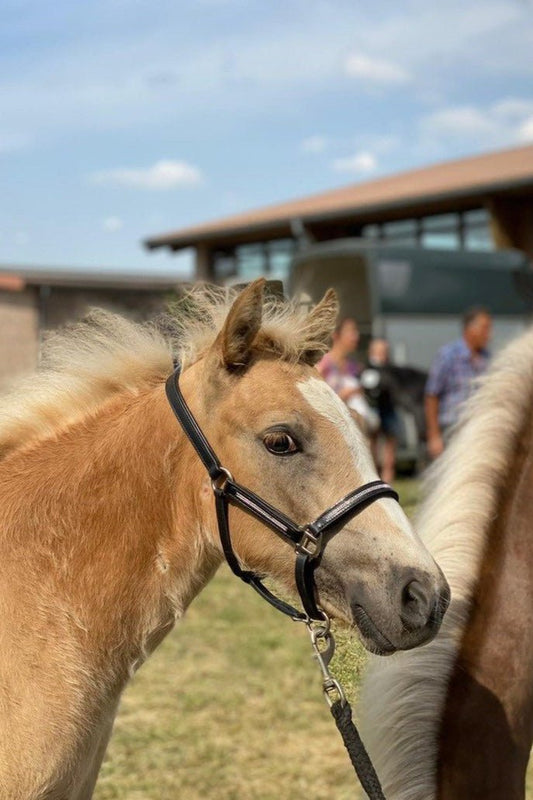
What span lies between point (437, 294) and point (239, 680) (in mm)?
8096

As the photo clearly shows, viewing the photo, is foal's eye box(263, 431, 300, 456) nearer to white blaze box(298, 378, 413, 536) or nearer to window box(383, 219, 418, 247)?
white blaze box(298, 378, 413, 536)

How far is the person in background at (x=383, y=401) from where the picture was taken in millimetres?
11062

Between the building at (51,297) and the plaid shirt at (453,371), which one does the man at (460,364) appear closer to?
the plaid shirt at (453,371)

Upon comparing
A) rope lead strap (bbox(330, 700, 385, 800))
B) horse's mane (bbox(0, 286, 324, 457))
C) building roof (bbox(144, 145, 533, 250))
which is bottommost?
rope lead strap (bbox(330, 700, 385, 800))

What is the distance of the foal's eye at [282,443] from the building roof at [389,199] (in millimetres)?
13764

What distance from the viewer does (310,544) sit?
203 centimetres

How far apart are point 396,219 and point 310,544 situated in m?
16.9

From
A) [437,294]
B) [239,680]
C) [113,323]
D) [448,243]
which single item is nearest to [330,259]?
[437,294]

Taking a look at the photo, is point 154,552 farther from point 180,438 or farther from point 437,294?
point 437,294

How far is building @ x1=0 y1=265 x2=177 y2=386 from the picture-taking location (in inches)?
801

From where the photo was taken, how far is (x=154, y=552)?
2.18 metres

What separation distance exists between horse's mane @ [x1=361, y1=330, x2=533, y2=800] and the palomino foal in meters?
0.21

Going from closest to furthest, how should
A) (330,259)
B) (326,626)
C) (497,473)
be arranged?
1. (326,626)
2. (497,473)
3. (330,259)

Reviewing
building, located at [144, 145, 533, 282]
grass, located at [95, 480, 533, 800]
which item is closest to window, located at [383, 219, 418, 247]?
building, located at [144, 145, 533, 282]
